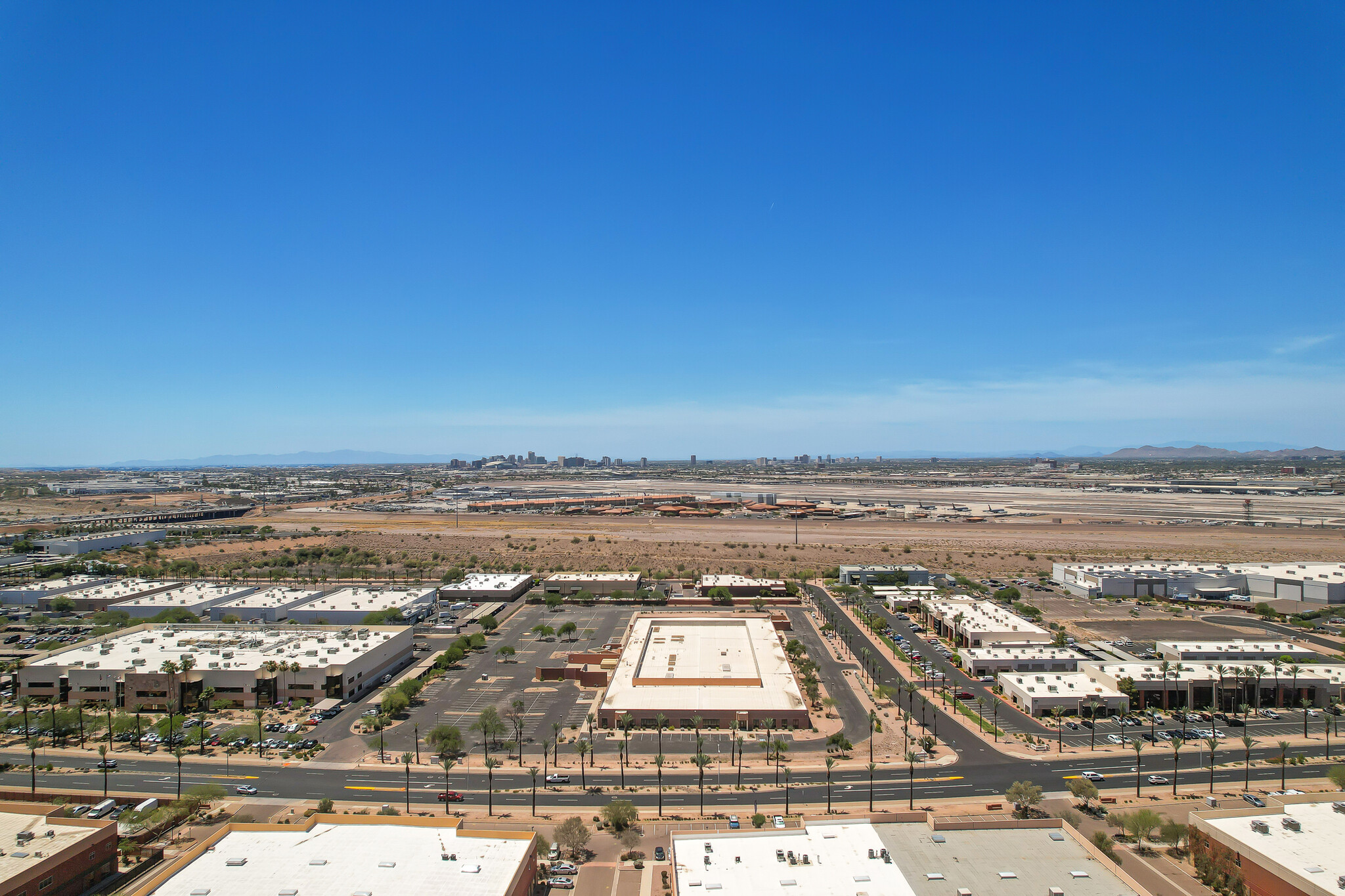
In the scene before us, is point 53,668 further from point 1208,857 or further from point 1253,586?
point 1253,586

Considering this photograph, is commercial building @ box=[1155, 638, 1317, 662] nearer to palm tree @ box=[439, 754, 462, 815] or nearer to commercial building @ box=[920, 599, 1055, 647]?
commercial building @ box=[920, 599, 1055, 647]

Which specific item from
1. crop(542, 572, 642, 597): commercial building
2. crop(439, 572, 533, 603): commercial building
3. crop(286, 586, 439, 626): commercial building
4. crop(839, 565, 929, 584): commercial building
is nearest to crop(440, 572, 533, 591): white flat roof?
crop(439, 572, 533, 603): commercial building

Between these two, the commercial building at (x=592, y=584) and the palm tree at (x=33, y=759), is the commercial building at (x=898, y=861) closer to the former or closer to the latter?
the palm tree at (x=33, y=759)

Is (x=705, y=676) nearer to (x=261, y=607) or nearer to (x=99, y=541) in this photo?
(x=261, y=607)

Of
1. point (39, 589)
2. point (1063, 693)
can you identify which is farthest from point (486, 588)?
point (1063, 693)

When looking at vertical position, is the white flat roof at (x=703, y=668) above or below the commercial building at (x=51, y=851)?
below

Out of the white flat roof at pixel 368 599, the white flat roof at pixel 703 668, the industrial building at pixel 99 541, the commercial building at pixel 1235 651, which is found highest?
the industrial building at pixel 99 541

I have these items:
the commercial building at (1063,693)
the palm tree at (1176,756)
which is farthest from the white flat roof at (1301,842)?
the commercial building at (1063,693)
